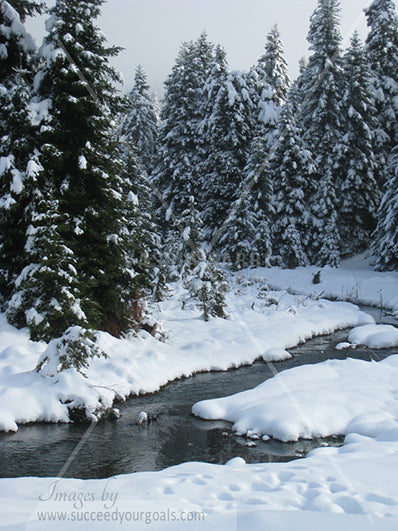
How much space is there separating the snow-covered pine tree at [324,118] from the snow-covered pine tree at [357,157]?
26.1 inches

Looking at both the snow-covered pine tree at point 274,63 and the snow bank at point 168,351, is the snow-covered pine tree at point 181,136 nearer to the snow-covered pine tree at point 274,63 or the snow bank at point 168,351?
the snow-covered pine tree at point 274,63

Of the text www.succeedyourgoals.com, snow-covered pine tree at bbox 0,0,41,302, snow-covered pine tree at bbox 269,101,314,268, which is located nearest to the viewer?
the text www.succeedyourgoals.com

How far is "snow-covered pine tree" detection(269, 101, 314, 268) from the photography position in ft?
95.0

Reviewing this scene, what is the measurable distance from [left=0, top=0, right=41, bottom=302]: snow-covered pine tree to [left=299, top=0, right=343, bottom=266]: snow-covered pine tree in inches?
810

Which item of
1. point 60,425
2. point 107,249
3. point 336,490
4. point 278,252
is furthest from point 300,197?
point 336,490

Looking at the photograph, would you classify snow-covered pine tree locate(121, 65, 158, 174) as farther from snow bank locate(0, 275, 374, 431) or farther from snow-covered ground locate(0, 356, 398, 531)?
snow-covered ground locate(0, 356, 398, 531)

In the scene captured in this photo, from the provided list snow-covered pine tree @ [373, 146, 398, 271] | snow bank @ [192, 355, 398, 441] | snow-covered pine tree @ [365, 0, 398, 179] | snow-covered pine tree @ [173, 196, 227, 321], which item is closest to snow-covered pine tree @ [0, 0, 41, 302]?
snow bank @ [192, 355, 398, 441]

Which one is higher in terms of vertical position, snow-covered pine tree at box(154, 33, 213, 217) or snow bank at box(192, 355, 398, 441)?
snow-covered pine tree at box(154, 33, 213, 217)

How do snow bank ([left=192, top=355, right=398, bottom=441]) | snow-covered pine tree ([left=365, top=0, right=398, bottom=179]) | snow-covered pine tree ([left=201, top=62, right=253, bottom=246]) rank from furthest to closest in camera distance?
snow-covered pine tree ([left=365, top=0, right=398, bottom=179]) < snow-covered pine tree ([left=201, top=62, right=253, bottom=246]) < snow bank ([left=192, top=355, right=398, bottom=441])

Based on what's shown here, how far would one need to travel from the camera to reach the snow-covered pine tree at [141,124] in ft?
121

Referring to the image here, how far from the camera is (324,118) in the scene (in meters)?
31.0

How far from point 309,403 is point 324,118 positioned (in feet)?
85.2

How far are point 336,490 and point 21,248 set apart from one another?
34.9 ft

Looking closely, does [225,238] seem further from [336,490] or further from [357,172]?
[336,490]
